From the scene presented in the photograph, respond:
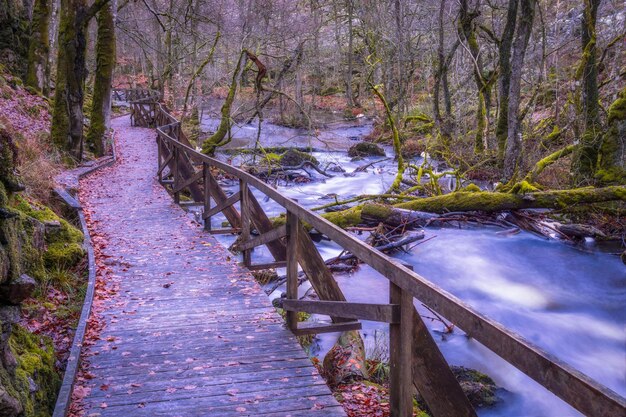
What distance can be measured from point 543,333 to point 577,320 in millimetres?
841

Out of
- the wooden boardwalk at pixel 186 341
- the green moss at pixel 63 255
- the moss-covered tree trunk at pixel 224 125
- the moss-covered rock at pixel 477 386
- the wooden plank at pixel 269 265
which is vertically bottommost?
the moss-covered rock at pixel 477 386

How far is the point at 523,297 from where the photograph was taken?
1001 centimetres

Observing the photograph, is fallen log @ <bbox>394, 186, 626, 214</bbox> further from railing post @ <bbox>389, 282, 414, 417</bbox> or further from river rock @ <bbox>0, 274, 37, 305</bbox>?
river rock @ <bbox>0, 274, 37, 305</bbox>

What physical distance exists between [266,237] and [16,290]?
2.72 meters

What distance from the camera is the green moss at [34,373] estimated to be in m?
3.31

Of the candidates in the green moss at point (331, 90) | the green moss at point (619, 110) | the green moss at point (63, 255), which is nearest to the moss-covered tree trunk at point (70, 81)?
the green moss at point (63, 255)

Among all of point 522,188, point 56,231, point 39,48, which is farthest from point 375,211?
point 39,48

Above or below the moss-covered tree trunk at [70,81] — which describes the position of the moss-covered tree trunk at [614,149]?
below

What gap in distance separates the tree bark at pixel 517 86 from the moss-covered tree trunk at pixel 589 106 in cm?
129

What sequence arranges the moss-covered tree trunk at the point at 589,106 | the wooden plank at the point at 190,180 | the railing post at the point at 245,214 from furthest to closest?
the moss-covered tree trunk at the point at 589,106, the wooden plank at the point at 190,180, the railing post at the point at 245,214

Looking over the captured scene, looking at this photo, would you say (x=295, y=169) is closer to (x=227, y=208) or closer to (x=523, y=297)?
(x=227, y=208)

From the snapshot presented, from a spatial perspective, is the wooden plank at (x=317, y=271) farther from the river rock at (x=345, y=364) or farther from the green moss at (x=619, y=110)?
the green moss at (x=619, y=110)

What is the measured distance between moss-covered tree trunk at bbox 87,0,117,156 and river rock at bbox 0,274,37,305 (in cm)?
1441

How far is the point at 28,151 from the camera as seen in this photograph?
11.6 metres
